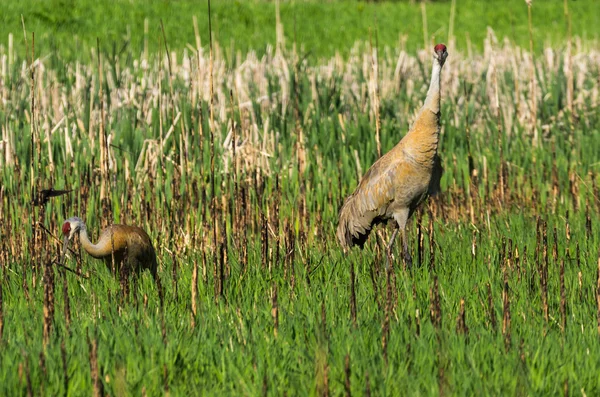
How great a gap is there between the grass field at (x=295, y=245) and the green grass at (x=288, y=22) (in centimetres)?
714

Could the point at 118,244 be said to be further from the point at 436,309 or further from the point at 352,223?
the point at 436,309

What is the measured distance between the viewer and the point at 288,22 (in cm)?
2216

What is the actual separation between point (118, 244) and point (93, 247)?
0.43ft

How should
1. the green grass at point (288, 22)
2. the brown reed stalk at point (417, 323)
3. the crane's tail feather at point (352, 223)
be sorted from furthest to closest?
1. the green grass at point (288, 22)
2. the crane's tail feather at point (352, 223)
3. the brown reed stalk at point (417, 323)

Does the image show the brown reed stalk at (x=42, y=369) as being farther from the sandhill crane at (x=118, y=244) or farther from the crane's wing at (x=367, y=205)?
the crane's wing at (x=367, y=205)

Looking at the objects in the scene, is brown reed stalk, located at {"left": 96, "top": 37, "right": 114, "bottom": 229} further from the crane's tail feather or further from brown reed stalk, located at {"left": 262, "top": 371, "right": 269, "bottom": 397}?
brown reed stalk, located at {"left": 262, "top": 371, "right": 269, "bottom": 397}

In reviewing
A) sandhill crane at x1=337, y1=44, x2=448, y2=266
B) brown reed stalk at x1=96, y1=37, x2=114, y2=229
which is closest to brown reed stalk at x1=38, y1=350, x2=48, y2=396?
sandhill crane at x1=337, y1=44, x2=448, y2=266

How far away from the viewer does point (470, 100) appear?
9898 millimetres

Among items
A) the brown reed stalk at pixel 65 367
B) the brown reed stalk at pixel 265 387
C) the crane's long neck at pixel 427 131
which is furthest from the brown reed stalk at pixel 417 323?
the crane's long neck at pixel 427 131

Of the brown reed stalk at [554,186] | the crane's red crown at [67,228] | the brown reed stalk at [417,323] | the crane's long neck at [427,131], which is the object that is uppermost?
the crane's long neck at [427,131]

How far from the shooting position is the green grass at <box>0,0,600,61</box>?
747 inches

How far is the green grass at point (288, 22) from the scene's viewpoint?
1898cm

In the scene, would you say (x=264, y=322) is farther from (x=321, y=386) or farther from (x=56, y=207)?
(x=56, y=207)

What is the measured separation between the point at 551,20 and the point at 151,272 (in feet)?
69.4
